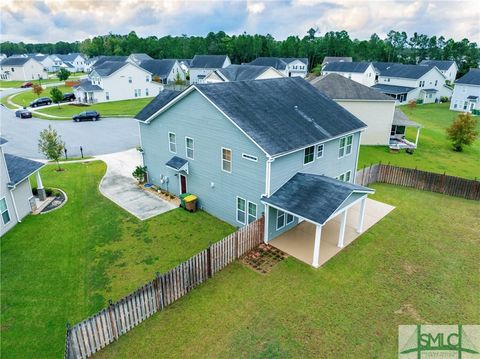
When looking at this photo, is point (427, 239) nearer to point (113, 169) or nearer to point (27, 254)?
point (27, 254)

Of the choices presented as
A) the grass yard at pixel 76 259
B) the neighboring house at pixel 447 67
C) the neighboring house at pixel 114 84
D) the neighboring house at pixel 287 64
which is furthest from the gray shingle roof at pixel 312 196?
the neighboring house at pixel 447 67

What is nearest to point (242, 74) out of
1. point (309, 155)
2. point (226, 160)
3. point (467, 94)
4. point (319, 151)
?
point (467, 94)

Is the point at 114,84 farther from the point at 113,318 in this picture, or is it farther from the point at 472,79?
the point at 472,79

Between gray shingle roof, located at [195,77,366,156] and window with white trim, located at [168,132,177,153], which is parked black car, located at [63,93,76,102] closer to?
window with white trim, located at [168,132,177,153]

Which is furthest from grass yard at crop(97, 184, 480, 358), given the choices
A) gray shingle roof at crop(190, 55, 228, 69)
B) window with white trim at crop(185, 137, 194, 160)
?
gray shingle roof at crop(190, 55, 228, 69)

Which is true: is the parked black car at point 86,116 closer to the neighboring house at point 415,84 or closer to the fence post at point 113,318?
the fence post at point 113,318

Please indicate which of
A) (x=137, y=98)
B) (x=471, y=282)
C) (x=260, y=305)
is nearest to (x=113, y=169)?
(x=260, y=305)
